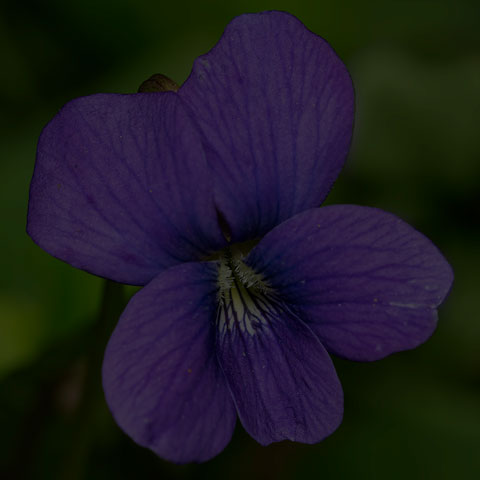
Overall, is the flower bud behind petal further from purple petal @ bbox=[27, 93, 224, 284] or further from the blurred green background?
the blurred green background

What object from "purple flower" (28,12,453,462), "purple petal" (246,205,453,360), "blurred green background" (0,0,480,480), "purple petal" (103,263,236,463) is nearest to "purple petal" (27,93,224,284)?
"purple flower" (28,12,453,462)

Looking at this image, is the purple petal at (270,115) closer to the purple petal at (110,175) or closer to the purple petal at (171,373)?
the purple petal at (110,175)

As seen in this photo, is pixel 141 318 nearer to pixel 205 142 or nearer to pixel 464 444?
pixel 205 142

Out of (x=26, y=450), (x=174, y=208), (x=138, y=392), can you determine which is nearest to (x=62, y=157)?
(x=174, y=208)

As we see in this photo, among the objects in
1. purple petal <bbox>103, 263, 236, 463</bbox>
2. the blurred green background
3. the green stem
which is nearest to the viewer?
purple petal <bbox>103, 263, 236, 463</bbox>

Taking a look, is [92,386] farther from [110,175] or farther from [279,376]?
[110,175]

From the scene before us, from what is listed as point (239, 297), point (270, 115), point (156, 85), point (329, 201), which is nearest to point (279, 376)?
point (239, 297)

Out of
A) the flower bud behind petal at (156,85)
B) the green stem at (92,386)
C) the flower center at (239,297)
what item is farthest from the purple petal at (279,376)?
the flower bud behind petal at (156,85)
